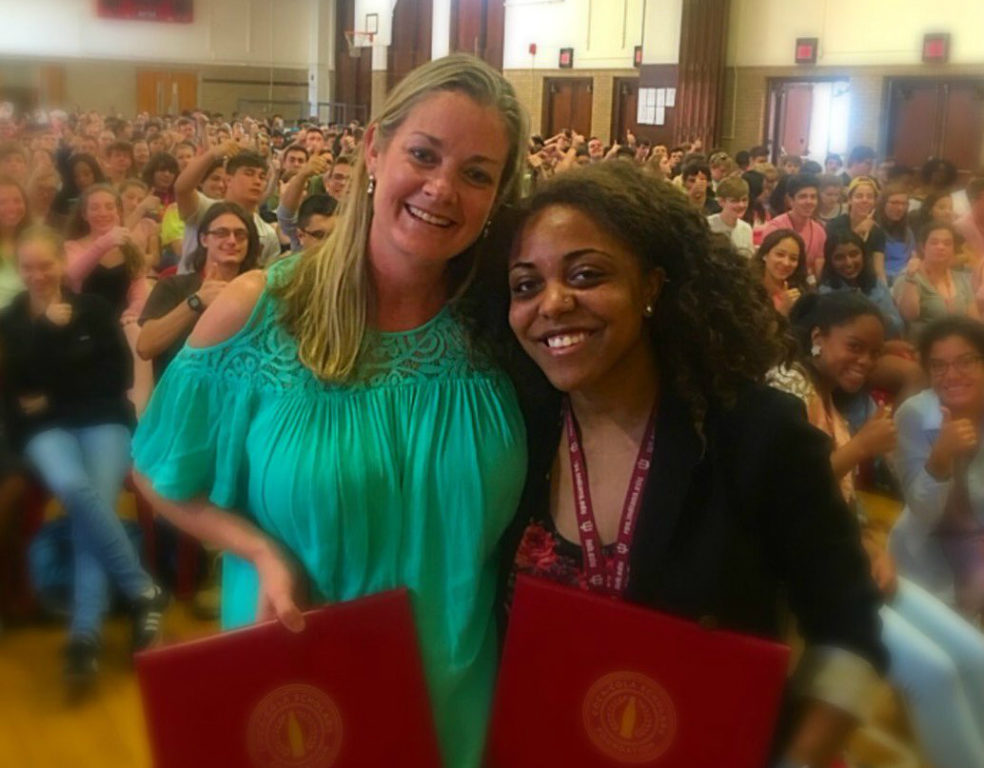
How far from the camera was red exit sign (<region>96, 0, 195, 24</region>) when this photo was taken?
22703 mm

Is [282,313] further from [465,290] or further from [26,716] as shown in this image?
[26,716]

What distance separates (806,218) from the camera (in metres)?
7.25

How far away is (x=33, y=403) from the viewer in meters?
4.06

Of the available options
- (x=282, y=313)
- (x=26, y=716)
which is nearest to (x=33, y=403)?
(x=26, y=716)

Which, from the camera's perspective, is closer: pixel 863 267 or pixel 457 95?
pixel 457 95

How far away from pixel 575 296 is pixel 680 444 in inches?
10.1

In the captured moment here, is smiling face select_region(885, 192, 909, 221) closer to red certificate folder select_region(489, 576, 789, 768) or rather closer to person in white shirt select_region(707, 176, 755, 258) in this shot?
person in white shirt select_region(707, 176, 755, 258)

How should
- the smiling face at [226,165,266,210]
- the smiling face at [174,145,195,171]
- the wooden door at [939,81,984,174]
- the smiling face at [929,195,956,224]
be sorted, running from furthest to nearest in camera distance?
the wooden door at [939,81,984,174]
the smiling face at [174,145,195,171]
the smiling face at [929,195,956,224]
the smiling face at [226,165,266,210]

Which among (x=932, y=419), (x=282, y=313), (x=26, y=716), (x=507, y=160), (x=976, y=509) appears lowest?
(x=26, y=716)

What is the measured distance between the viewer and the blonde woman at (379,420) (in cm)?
160

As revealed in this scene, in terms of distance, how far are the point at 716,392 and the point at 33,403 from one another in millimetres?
3185

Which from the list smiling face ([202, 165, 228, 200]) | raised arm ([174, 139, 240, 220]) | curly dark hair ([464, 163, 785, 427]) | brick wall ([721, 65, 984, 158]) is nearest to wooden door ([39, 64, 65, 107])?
brick wall ([721, 65, 984, 158])

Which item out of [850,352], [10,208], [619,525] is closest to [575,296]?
[619,525]

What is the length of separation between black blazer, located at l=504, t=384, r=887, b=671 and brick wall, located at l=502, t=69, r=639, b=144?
1614cm
